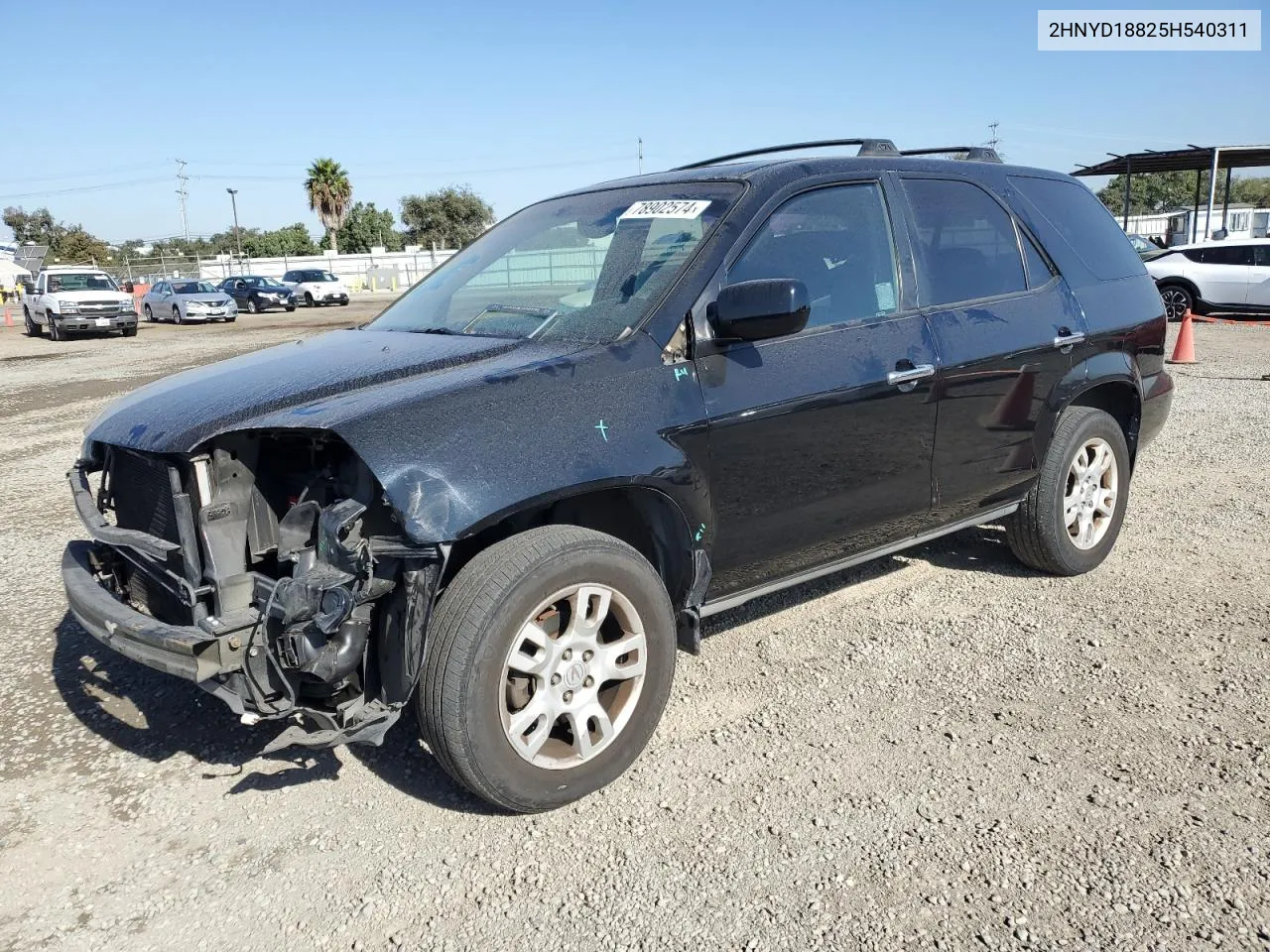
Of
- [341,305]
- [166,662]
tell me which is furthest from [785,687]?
[341,305]

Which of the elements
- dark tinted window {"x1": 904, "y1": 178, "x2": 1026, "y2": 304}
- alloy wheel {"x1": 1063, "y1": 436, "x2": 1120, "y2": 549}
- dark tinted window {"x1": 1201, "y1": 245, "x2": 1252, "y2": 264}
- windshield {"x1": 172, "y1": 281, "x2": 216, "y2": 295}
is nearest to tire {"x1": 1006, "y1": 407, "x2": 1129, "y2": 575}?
alloy wheel {"x1": 1063, "y1": 436, "x2": 1120, "y2": 549}

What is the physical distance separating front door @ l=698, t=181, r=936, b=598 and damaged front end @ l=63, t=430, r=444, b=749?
113cm

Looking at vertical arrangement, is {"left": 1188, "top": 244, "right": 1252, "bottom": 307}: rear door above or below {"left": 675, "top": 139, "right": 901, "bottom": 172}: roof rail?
below

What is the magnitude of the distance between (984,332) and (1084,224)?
128 cm

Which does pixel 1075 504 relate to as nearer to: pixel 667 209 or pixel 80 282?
pixel 667 209

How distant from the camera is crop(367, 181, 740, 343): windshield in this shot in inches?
132

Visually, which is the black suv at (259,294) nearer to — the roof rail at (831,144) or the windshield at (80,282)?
the windshield at (80,282)

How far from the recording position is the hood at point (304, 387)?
9.16 feet

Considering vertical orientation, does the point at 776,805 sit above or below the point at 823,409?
below

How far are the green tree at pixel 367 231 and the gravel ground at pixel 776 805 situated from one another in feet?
275

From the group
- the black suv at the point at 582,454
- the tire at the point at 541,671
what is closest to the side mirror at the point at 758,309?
the black suv at the point at 582,454

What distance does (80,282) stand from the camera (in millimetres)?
25328

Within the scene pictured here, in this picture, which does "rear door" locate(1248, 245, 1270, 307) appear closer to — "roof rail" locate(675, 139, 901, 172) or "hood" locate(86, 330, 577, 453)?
"roof rail" locate(675, 139, 901, 172)

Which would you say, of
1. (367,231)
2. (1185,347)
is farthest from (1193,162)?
(367,231)
